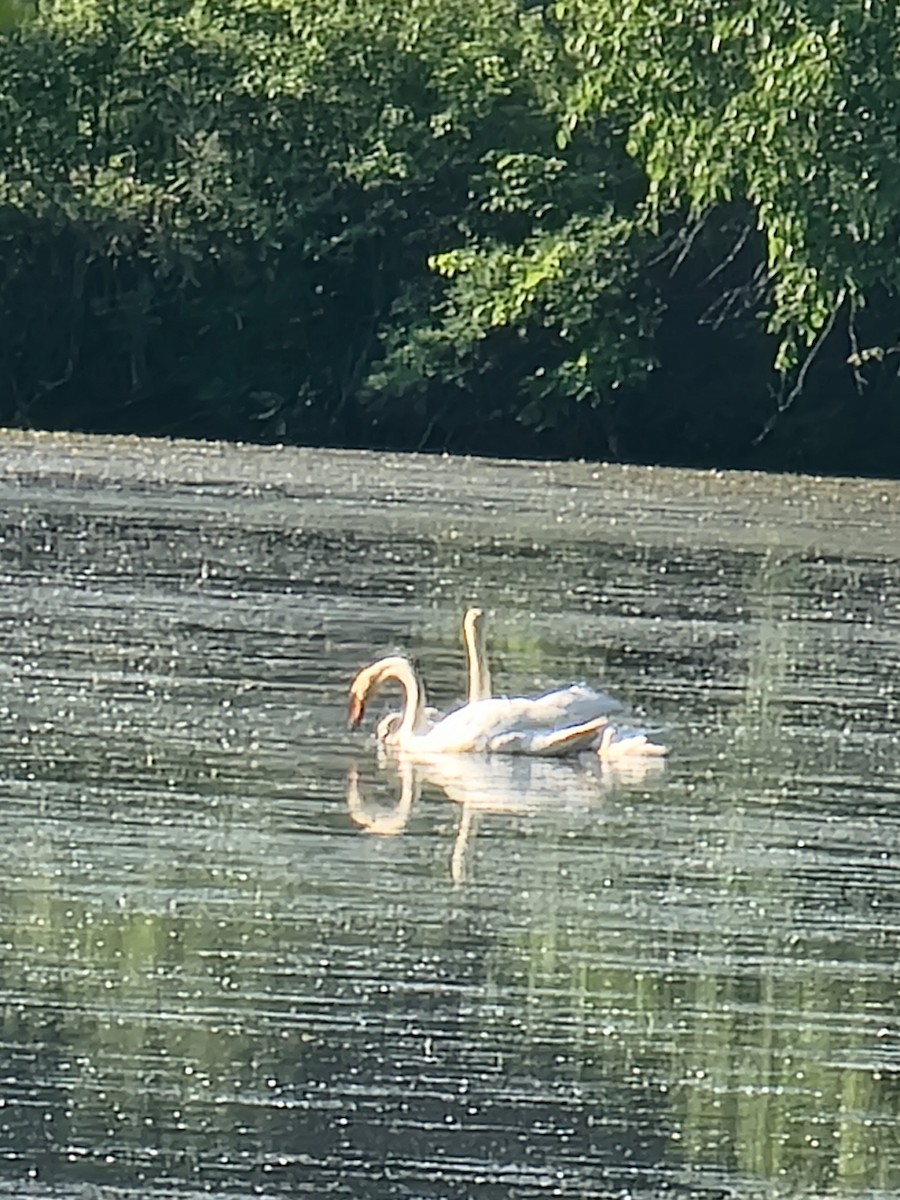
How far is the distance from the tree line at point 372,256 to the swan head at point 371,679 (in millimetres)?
26097

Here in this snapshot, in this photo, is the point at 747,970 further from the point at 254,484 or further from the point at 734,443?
the point at 734,443

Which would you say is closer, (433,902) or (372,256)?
(433,902)

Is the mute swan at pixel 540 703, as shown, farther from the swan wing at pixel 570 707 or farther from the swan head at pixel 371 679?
the swan head at pixel 371 679

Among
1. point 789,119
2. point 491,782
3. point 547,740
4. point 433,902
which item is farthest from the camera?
point 789,119

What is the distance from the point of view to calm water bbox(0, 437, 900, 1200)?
899 centimetres

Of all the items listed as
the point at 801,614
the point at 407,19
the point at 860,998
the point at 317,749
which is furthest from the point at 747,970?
the point at 407,19

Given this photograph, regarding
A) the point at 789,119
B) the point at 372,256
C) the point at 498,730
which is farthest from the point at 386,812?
the point at 372,256

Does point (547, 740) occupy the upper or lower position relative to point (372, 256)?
lower

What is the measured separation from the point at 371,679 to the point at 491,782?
1.24m

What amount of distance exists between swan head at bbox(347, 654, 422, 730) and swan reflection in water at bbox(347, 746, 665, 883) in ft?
1.15

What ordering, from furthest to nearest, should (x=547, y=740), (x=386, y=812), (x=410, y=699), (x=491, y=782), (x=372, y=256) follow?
(x=372, y=256)
(x=410, y=699)
(x=547, y=740)
(x=491, y=782)
(x=386, y=812)

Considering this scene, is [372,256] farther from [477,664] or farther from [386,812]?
[386,812]

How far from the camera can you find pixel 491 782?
610 inches

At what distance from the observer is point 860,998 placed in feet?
35.9
